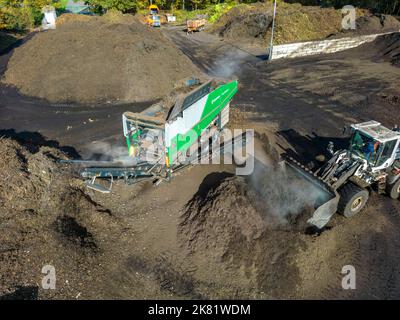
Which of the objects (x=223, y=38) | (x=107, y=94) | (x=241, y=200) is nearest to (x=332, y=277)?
(x=241, y=200)

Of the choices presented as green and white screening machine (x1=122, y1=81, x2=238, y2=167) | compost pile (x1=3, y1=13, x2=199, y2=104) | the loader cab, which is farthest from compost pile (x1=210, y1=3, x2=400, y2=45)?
the loader cab

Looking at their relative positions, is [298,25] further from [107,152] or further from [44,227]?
[44,227]

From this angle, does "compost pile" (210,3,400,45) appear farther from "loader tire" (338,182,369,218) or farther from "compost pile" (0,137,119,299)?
"compost pile" (0,137,119,299)

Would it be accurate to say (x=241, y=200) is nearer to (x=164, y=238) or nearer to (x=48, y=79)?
(x=164, y=238)

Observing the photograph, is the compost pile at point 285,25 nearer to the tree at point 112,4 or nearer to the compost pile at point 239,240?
the tree at point 112,4

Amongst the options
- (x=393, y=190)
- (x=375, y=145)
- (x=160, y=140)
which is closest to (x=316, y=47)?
(x=393, y=190)

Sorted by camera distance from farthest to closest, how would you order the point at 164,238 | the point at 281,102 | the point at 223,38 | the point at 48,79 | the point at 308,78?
the point at 223,38, the point at 308,78, the point at 48,79, the point at 281,102, the point at 164,238

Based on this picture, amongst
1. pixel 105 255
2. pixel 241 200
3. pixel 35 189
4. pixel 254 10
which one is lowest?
pixel 105 255
